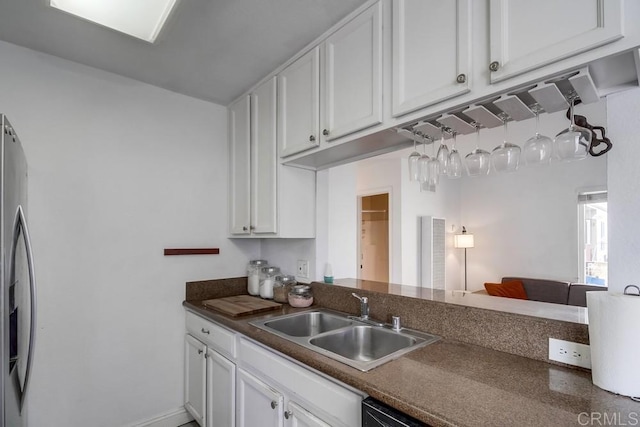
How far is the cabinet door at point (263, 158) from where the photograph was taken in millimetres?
2020

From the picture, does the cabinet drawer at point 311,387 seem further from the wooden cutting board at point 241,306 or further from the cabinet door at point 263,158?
the cabinet door at point 263,158

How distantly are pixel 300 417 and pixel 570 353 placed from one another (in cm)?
100

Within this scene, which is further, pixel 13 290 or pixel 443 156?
pixel 443 156

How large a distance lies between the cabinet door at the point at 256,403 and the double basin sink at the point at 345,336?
0.82ft

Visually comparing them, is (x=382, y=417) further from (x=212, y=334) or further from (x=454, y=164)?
(x=212, y=334)

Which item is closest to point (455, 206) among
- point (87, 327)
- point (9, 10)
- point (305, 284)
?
point (305, 284)

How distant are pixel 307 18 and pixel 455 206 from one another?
4367 millimetres

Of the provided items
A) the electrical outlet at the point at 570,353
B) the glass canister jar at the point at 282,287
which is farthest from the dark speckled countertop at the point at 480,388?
the glass canister jar at the point at 282,287

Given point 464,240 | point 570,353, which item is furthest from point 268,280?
point 464,240

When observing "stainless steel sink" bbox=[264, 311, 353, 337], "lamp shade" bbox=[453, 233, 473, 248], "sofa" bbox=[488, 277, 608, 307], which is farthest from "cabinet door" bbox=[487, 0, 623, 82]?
"lamp shade" bbox=[453, 233, 473, 248]

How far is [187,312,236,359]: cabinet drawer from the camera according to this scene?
1.74m

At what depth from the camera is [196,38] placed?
5.57 feet

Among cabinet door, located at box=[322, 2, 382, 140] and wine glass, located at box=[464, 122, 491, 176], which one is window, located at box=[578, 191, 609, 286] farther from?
cabinet door, located at box=[322, 2, 382, 140]

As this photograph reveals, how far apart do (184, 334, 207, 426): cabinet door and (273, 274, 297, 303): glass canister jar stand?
54 centimetres
